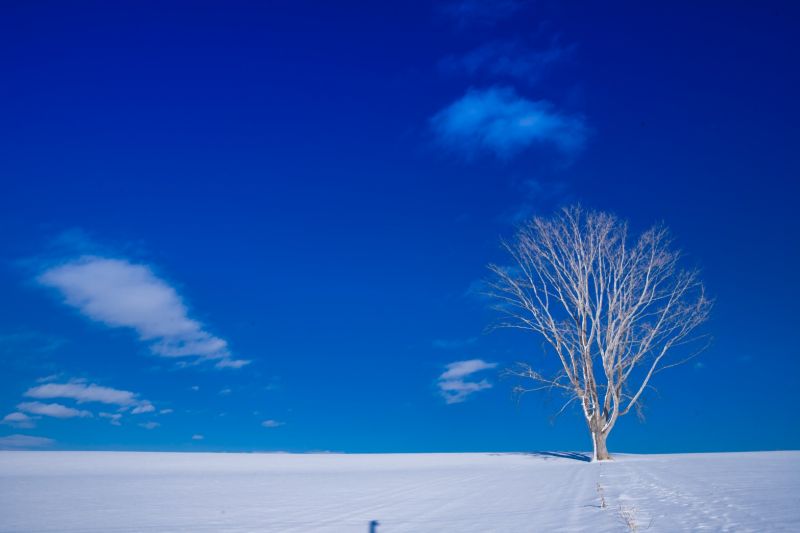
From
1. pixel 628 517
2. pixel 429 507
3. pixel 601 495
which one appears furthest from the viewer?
pixel 601 495

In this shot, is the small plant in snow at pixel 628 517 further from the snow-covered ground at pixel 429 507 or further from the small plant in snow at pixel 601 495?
the small plant in snow at pixel 601 495

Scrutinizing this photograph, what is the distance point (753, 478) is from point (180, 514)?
14249mm

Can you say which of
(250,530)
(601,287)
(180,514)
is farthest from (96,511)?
(601,287)

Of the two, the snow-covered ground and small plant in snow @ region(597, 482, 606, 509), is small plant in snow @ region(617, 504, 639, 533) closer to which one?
the snow-covered ground

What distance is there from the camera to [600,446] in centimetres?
2873

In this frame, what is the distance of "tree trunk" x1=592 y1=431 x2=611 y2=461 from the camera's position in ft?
94.1

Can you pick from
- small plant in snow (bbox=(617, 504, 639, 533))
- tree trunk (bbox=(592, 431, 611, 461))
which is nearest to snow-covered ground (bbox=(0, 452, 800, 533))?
small plant in snow (bbox=(617, 504, 639, 533))

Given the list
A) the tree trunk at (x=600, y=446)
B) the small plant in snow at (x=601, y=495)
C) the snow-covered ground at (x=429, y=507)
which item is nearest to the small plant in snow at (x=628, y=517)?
the snow-covered ground at (x=429, y=507)

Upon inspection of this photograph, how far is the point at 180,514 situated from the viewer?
33.9 feet

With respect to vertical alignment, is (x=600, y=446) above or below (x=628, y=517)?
above

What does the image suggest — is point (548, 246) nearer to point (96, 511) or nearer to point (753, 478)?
point (753, 478)

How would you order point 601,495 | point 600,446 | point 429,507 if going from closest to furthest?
1. point 429,507
2. point 601,495
3. point 600,446

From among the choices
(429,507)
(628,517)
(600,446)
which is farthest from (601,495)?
(600,446)

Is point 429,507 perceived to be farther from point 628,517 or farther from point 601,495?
point 628,517
